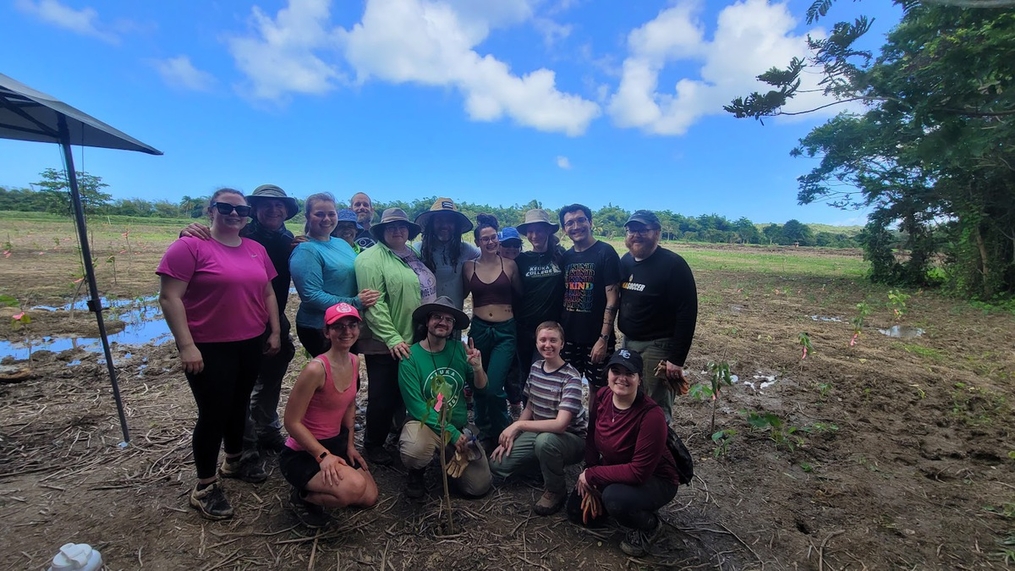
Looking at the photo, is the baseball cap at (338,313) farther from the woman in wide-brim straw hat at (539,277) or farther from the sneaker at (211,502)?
the woman in wide-brim straw hat at (539,277)

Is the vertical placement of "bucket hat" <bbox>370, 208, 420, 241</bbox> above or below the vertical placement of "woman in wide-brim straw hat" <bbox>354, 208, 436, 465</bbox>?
above

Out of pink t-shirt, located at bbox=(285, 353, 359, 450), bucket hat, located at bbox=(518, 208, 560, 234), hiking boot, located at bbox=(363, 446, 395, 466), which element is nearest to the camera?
pink t-shirt, located at bbox=(285, 353, 359, 450)

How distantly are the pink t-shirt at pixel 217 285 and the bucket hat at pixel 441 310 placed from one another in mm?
990

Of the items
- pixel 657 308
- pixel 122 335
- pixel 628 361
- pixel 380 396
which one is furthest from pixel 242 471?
pixel 122 335

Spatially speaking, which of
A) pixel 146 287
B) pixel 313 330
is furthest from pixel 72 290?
pixel 313 330

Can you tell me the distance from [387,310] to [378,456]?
3.79 feet

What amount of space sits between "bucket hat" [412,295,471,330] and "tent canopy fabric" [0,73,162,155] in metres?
2.51

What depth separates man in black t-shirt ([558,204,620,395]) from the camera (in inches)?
138

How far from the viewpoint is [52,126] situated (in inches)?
130

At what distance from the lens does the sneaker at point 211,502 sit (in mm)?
2619

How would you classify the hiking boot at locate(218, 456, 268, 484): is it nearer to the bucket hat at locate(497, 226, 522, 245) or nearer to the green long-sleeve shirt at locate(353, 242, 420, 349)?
the green long-sleeve shirt at locate(353, 242, 420, 349)

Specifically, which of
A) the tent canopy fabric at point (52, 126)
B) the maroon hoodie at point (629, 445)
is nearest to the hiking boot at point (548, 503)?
the maroon hoodie at point (629, 445)

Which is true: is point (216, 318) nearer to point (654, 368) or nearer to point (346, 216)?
point (346, 216)

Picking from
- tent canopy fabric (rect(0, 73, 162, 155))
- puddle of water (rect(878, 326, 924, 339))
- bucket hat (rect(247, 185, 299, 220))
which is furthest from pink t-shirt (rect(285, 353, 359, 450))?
puddle of water (rect(878, 326, 924, 339))
